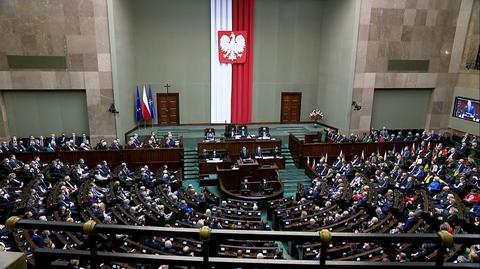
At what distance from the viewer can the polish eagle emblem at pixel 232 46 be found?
21.2m

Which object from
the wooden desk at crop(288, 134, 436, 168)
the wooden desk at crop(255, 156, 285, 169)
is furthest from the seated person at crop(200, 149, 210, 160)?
the wooden desk at crop(288, 134, 436, 168)

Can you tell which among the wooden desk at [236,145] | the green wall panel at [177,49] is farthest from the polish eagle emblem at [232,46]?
the wooden desk at [236,145]

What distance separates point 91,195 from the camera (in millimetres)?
11055

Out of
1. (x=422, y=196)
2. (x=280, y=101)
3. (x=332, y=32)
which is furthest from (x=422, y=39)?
(x=422, y=196)

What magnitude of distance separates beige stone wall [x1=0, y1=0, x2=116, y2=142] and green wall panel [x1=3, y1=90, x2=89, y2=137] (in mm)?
477

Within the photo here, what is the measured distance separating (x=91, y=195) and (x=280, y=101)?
48.5ft

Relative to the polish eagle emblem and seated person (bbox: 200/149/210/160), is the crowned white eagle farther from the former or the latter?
seated person (bbox: 200/149/210/160)

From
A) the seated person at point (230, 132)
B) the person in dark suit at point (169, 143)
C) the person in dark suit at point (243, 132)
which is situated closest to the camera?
the person in dark suit at point (169, 143)

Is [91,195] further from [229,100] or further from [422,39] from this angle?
[422,39]

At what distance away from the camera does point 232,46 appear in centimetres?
2139

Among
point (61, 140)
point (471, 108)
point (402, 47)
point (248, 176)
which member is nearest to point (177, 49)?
point (61, 140)

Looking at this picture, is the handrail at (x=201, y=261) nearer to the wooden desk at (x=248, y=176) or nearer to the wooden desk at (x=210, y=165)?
the wooden desk at (x=248, y=176)

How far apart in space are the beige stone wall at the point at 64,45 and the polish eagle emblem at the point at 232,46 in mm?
6842

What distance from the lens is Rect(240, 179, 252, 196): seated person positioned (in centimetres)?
1366
